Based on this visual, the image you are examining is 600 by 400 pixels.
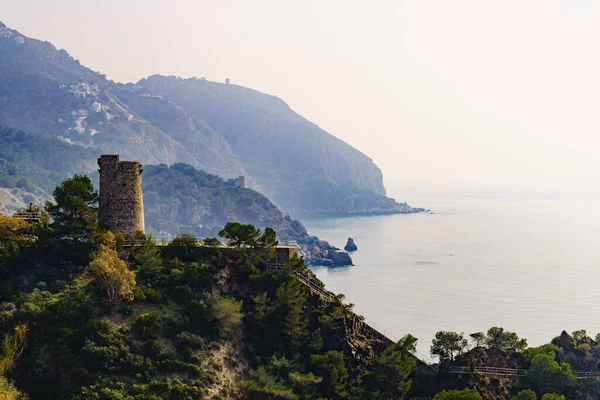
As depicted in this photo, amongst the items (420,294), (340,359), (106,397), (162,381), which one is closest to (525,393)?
(340,359)

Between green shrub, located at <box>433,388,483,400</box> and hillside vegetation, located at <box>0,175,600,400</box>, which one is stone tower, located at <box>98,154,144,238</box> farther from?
green shrub, located at <box>433,388,483,400</box>

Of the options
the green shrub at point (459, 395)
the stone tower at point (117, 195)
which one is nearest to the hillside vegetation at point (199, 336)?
the green shrub at point (459, 395)

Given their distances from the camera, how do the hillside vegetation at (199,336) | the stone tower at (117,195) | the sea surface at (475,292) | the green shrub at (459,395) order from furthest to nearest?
1. the sea surface at (475,292)
2. the stone tower at (117,195)
3. the green shrub at (459,395)
4. the hillside vegetation at (199,336)

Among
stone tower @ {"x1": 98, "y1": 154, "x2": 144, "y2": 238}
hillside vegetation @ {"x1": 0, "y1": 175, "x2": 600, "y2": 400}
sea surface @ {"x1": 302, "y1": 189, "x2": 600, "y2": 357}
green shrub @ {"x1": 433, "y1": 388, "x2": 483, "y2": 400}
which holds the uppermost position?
stone tower @ {"x1": 98, "y1": 154, "x2": 144, "y2": 238}

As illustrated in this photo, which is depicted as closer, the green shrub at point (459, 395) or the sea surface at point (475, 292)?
the green shrub at point (459, 395)

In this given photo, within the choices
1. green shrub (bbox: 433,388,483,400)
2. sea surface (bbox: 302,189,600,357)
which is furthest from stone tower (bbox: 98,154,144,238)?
sea surface (bbox: 302,189,600,357)

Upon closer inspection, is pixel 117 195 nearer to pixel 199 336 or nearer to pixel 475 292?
pixel 199 336

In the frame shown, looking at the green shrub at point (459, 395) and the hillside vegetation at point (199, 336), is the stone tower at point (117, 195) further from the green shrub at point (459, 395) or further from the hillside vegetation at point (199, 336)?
the green shrub at point (459, 395)

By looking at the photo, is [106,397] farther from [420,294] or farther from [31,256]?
[420,294]

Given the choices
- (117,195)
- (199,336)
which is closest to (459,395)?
(199,336)

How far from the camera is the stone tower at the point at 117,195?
174 feet

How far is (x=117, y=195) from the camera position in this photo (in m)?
53.3

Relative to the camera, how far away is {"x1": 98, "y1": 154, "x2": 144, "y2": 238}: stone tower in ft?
174

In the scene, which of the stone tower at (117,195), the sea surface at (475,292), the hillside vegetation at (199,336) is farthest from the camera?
the sea surface at (475,292)
